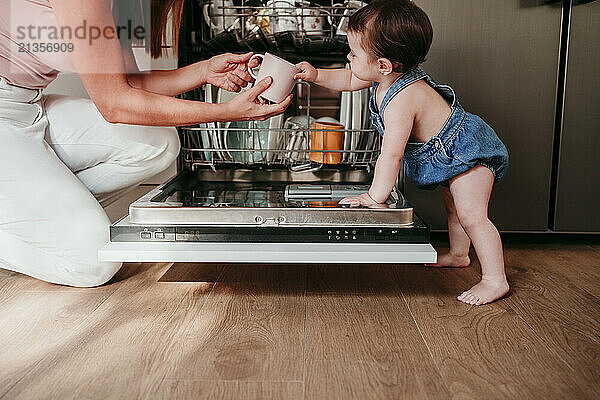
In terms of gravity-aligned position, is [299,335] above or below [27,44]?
below

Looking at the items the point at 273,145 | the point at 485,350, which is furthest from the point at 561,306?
the point at 273,145

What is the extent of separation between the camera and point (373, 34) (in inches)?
46.6

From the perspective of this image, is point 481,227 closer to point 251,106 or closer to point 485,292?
point 485,292

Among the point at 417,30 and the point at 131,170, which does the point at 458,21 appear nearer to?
the point at 417,30

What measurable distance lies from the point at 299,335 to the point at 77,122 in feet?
2.46

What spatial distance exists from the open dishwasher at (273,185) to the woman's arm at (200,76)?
0.09 metres

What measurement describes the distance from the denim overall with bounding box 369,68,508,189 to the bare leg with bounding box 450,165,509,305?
2 centimetres

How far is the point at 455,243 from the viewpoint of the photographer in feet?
4.65

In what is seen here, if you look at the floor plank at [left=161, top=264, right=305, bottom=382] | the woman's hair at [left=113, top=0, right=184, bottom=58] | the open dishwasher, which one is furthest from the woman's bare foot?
the woman's hair at [left=113, top=0, right=184, bottom=58]

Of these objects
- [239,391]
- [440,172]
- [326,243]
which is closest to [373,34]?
[440,172]

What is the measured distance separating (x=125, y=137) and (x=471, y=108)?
A: 0.83 metres

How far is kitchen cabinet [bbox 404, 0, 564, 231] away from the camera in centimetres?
143

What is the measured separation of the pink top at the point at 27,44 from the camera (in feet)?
3.91

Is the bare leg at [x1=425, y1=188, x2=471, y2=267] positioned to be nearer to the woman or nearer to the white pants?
the woman
